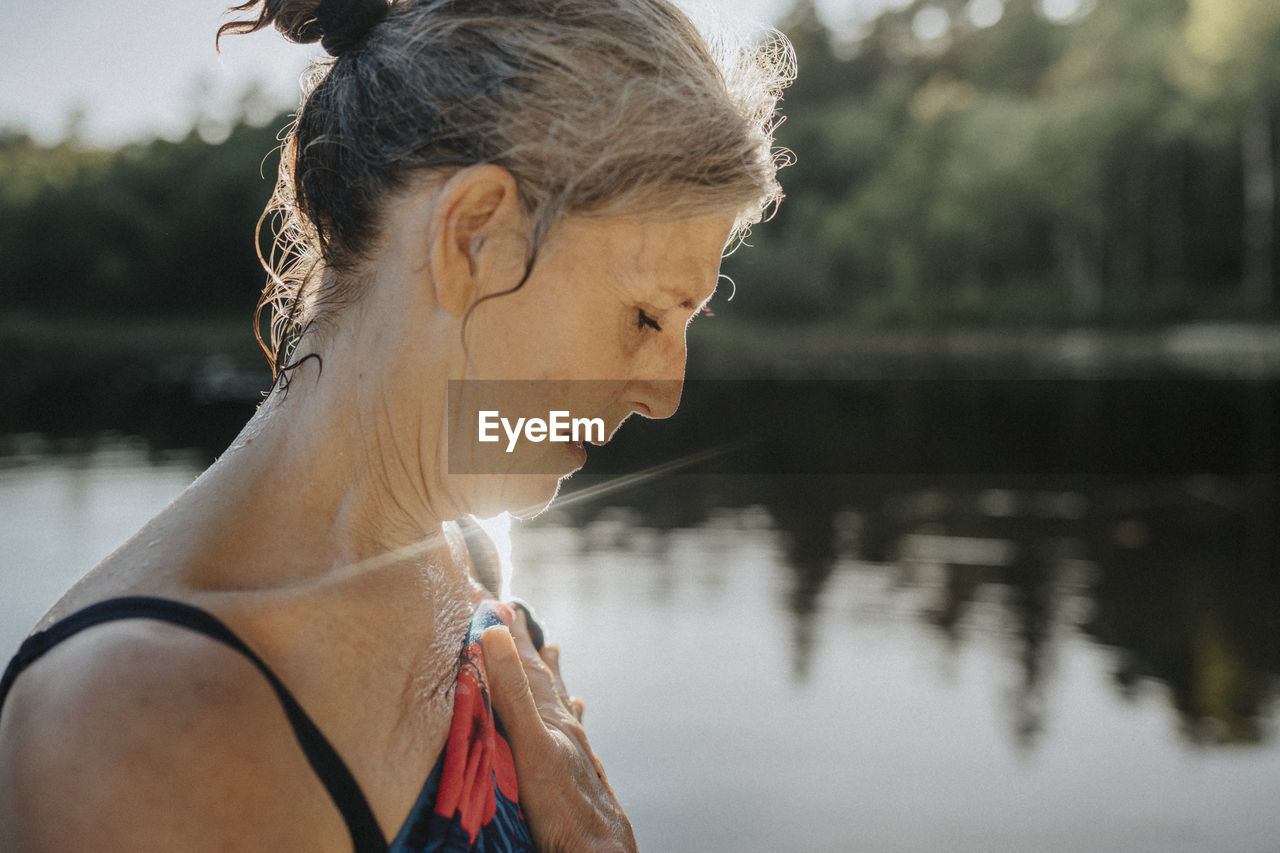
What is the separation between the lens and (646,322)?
1268 mm

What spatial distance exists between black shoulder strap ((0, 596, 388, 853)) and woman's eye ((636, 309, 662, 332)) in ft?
1.73

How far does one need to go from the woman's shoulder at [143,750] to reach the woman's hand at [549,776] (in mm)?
356

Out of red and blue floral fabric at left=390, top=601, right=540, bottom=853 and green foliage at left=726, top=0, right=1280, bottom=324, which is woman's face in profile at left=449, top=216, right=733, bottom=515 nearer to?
red and blue floral fabric at left=390, top=601, right=540, bottom=853

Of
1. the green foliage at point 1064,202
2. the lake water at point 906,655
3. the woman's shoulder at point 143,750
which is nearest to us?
the woman's shoulder at point 143,750

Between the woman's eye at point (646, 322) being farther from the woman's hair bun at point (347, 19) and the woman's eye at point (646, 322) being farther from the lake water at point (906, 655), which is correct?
the lake water at point (906, 655)

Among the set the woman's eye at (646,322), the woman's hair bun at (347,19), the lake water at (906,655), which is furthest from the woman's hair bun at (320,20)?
the lake water at (906,655)

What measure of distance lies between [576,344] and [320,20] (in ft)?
1.51

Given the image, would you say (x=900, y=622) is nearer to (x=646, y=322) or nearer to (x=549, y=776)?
(x=549, y=776)

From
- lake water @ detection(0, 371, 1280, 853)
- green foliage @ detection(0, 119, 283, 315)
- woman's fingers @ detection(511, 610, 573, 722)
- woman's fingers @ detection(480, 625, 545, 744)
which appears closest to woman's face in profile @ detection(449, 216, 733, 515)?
woman's fingers @ detection(480, 625, 545, 744)

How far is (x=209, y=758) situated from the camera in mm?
938

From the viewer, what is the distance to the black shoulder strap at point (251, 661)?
95 cm

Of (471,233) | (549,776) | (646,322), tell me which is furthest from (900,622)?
(471,233)

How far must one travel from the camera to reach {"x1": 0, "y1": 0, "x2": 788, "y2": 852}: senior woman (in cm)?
99

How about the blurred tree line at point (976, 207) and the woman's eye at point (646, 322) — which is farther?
the blurred tree line at point (976, 207)
